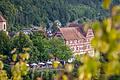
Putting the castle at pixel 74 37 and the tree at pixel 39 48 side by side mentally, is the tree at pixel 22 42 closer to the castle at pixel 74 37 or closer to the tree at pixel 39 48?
the tree at pixel 39 48

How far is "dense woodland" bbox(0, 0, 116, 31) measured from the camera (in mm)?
41750

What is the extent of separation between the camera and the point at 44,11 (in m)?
51.2

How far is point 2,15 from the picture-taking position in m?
38.7

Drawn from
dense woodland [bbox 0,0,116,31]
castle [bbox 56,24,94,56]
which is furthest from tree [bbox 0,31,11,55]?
dense woodland [bbox 0,0,116,31]

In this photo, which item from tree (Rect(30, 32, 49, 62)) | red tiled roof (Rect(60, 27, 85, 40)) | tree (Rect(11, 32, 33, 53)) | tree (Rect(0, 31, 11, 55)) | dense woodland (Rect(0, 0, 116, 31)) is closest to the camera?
tree (Rect(0, 31, 11, 55))

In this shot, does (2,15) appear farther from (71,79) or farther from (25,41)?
(71,79)

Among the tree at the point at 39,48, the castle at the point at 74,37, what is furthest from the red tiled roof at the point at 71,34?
the tree at the point at 39,48

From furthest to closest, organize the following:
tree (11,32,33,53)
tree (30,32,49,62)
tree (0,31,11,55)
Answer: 1. tree (30,32,49,62)
2. tree (11,32,33,53)
3. tree (0,31,11,55)

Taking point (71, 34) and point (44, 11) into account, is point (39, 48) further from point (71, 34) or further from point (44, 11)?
point (44, 11)

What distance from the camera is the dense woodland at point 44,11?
41.8 m

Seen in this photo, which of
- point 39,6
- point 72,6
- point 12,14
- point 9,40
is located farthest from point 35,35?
point 72,6

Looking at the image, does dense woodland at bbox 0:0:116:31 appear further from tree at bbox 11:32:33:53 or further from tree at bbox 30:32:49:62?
tree at bbox 11:32:33:53

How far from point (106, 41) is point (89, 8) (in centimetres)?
5796

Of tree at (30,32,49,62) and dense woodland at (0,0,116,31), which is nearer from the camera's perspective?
tree at (30,32,49,62)
